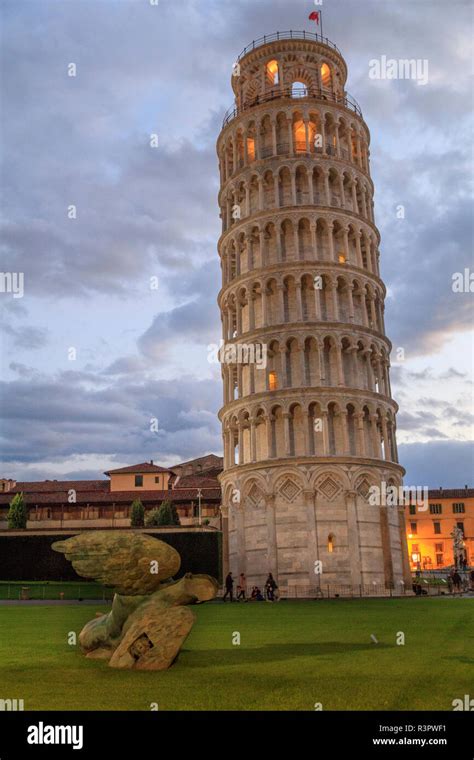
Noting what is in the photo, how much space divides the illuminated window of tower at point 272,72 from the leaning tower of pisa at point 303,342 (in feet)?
0.38

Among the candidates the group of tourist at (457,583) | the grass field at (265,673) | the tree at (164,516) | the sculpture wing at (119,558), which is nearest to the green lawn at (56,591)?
the tree at (164,516)

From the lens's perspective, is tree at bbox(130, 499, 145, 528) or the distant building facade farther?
the distant building facade

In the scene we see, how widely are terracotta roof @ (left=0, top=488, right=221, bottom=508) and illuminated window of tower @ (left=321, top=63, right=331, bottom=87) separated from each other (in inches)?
1885

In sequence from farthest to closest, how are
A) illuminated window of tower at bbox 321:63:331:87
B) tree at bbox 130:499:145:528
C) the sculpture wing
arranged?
tree at bbox 130:499:145:528 < illuminated window of tower at bbox 321:63:331:87 < the sculpture wing

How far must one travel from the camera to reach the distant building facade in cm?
11019

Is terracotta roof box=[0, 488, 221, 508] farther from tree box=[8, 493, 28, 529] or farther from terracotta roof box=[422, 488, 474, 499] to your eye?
terracotta roof box=[422, 488, 474, 499]

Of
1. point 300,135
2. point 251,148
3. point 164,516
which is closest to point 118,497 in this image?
point 164,516

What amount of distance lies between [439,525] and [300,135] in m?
75.6

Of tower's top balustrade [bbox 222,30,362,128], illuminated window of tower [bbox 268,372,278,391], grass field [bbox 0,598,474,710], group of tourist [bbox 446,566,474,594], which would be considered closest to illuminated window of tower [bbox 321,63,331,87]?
tower's top balustrade [bbox 222,30,362,128]

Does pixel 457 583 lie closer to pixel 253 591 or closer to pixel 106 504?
pixel 253 591

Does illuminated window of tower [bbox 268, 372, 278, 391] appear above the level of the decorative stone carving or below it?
above

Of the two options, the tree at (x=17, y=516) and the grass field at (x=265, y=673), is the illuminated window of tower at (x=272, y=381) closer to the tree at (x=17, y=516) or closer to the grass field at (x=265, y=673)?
the tree at (x=17, y=516)

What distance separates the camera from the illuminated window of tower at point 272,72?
63319mm

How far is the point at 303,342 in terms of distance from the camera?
52250 millimetres
